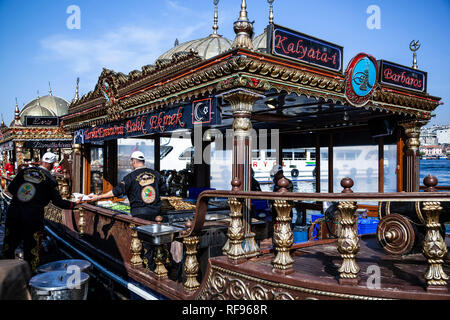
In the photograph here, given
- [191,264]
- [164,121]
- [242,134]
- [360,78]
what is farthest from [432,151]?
[191,264]

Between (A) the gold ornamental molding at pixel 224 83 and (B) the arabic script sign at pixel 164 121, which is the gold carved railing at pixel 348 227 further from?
(B) the arabic script sign at pixel 164 121

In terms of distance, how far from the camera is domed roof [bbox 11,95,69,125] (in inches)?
950

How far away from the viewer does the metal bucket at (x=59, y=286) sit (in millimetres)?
3168

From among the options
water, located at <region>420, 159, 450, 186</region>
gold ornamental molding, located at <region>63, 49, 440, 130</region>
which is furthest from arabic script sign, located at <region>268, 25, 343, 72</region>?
water, located at <region>420, 159, 450, 186</region>

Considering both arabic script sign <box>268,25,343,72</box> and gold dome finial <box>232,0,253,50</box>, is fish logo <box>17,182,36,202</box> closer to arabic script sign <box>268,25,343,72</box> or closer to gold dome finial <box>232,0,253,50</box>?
gold dome finial <box>232,0,253,50</box>

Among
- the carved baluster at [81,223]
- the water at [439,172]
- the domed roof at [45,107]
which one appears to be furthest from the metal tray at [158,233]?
the water at [439,172]

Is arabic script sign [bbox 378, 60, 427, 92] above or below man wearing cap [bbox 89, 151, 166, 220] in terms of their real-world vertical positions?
above

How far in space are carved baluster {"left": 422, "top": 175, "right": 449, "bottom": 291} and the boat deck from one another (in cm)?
8

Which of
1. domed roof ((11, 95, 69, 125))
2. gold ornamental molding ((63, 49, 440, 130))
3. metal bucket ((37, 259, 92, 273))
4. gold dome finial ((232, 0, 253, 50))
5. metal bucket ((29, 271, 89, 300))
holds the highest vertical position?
domed roof ((11, 95, 69, 125))
